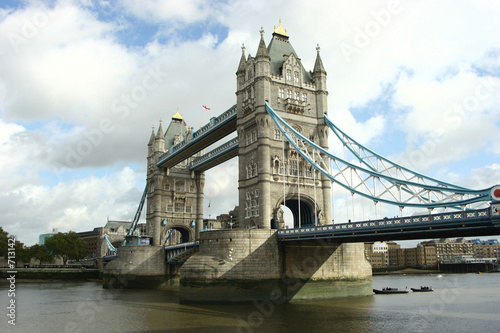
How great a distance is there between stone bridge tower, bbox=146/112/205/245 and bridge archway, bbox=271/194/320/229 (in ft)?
82.9

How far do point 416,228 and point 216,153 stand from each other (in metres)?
34.7

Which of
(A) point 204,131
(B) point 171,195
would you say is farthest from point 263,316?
(B) point 171,195

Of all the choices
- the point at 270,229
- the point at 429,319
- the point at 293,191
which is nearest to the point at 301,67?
the point at 293,191

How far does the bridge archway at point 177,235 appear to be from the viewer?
6881cm

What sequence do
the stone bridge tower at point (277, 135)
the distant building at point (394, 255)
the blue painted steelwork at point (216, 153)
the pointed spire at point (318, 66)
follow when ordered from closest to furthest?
the stone bridge tower at point (277, 135), the pointed spire at point (318, 66), the blue painted steelwork at point (216, 153), the distant building at point (394, 255)

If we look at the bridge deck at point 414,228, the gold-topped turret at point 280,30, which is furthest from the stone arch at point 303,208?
the gold-topped turret at point 280,30

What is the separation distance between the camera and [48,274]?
73.9 meters

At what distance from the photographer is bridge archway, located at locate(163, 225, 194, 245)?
68.8 meters

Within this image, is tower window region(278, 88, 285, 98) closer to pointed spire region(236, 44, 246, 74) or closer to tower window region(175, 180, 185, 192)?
pointed spire region(236, 44, 246, 74)

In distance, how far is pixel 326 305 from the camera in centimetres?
3456

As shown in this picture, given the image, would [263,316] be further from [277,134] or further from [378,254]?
[378,254]

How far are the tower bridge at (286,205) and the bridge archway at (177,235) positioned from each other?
10629mm

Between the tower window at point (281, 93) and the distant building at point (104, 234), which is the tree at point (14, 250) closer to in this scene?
the distant building at point (104, 234)

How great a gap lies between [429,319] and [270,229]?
1473cm
